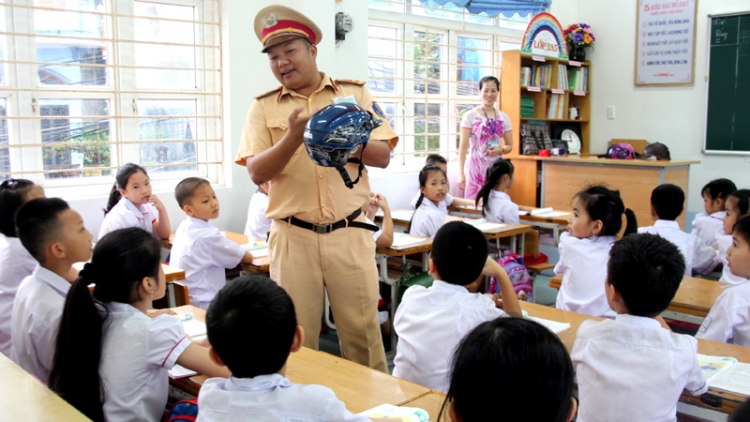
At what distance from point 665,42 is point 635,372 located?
21.6 ft

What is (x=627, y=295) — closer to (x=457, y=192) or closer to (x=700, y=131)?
(x=457, y=192)

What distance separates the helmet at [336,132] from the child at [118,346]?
1.85 feet

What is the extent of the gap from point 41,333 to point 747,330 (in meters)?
2.28

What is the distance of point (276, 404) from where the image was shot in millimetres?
1222

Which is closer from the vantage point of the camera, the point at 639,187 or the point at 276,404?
the point at 276,404

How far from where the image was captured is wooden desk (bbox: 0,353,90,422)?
56.6 inches

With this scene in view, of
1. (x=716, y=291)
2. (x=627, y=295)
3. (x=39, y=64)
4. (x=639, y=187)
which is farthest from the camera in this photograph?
(x=639, y=187)

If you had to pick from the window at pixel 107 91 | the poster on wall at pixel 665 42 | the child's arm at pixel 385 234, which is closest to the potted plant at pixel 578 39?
the poster on wall at pixel 665 42

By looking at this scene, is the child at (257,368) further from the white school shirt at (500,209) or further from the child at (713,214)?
the white school shirt at (500,209)

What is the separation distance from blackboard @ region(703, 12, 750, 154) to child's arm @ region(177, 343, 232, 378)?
21.7ft

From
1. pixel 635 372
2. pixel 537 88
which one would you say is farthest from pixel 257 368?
pixel 537 88

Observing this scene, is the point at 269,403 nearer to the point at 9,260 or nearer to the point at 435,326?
the point at 435,326

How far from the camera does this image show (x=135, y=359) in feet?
5.55

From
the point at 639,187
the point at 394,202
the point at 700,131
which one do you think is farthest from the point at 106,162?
the point at 700,131
